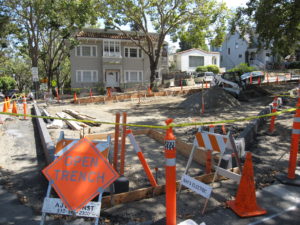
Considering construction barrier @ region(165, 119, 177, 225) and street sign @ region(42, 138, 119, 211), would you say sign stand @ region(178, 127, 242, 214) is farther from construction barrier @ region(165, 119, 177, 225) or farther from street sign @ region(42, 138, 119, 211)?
street sign @ region(42, 138, 119, 211)

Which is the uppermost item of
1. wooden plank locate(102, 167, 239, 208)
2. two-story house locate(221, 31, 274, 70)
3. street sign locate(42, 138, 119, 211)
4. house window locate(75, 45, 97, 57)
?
two-story house locate(221, 31, 274, 70)

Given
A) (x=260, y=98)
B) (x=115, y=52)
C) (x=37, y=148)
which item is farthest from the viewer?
(x=115, y=52)

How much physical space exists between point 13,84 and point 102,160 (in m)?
59.7

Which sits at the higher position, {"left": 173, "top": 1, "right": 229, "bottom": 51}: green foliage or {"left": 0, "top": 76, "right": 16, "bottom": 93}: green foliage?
{"left": 173, "top": 1, "right": 229, "bottom": 51}: green foliage

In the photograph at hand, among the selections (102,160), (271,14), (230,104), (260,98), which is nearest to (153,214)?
(102,160)

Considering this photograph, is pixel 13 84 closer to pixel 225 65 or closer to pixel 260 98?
pixel 225 65

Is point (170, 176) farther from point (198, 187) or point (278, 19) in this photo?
point (278, 19)

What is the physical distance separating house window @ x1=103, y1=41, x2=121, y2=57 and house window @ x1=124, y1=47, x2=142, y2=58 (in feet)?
4.49

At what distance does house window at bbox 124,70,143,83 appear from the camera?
3603 centimetres

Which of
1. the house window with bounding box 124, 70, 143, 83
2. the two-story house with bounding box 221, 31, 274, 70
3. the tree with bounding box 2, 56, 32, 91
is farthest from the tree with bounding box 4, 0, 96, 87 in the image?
the tree with bounding box 2, 56, 32, 91

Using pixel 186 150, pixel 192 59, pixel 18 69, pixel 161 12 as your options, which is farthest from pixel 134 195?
pixel 18 69

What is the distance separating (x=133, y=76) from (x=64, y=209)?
110 feet

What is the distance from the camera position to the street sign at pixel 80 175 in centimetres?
350

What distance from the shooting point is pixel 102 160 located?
12.3 ft
